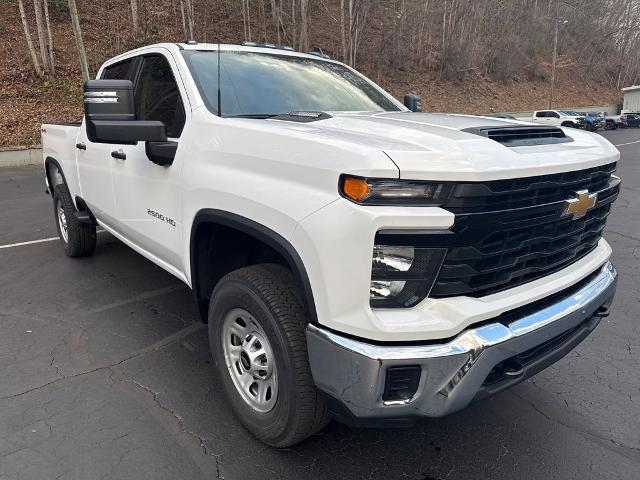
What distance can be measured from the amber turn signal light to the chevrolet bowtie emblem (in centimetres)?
99

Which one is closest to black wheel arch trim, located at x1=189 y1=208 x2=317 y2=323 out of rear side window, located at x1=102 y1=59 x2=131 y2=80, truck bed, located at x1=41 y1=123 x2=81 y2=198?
rear side window, located at x1=102 y1=59 x2=131 y2=80

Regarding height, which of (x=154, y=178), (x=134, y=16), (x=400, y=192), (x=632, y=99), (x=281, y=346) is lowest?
(x=632, y=99)

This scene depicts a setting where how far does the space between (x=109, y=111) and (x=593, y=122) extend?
36.0m

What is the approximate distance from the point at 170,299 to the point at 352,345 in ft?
9.40

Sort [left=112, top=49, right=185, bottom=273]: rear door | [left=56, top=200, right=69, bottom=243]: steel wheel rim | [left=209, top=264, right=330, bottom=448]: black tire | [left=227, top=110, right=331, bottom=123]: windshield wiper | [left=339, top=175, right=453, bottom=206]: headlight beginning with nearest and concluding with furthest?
[left=339, top=175, right=453, bottom=206]: headlight, [left=209, top=264, right=330, bottom=448]: black tire, [left=227, top=110, right=331, bottom=123]: windshield wiper, [left=112, top=49, right=185, bottom=273]: rear door, [left=56, top=200, right=69, bottom=243]: steel wheel rim

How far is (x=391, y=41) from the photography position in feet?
108

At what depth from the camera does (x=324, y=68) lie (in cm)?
387

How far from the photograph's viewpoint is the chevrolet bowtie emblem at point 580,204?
224 centimetres

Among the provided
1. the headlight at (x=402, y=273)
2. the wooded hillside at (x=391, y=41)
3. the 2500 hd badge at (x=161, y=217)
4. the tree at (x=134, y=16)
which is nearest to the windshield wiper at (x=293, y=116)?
the 2500 hd badge at (x=161, y=217)

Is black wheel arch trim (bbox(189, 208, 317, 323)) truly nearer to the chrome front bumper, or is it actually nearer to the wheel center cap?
the chrome front bumper

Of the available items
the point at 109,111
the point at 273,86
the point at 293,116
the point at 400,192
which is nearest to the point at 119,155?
the point at 109,111

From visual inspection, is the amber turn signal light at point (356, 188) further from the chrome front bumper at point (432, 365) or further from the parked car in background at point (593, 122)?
the parked car in background at point (593, 122)

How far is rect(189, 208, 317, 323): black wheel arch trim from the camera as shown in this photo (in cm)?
205

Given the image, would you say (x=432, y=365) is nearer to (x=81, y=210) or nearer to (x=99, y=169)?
(x=99, y=169)
